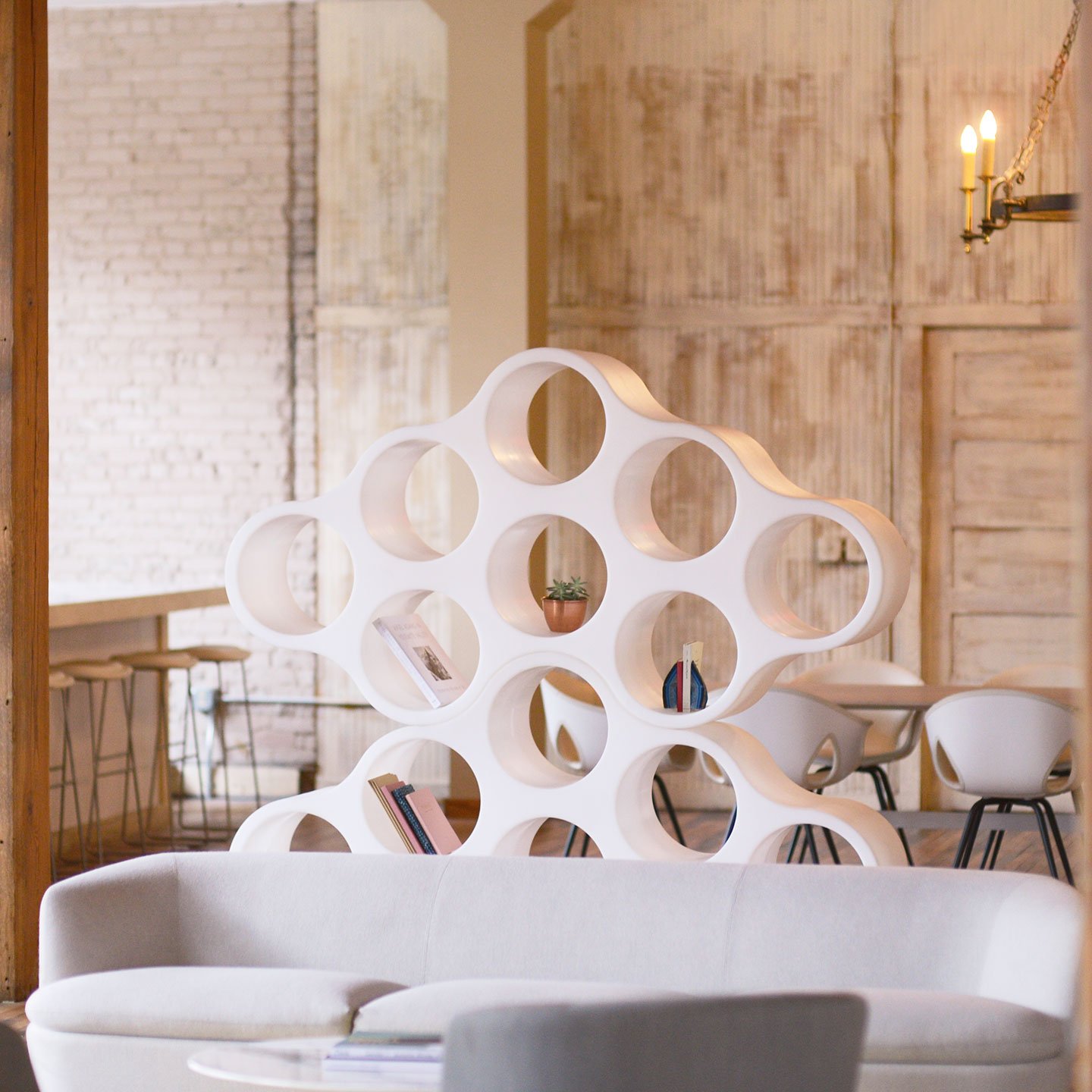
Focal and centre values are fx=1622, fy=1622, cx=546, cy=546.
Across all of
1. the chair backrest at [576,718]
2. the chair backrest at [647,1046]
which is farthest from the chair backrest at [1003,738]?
the chair backrest at [647,1046]

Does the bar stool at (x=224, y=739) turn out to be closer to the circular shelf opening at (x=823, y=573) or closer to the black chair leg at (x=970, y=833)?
the circular shelf opening at (x=823, y=573)

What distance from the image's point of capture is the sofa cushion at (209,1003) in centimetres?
321

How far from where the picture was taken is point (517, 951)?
3635 mm

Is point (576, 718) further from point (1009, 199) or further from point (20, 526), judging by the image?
point (1009, 199)

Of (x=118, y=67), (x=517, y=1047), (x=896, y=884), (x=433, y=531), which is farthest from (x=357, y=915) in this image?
(x=118, y=67)

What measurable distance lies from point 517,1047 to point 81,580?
24.6 feet

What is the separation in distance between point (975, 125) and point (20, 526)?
550 centimetres

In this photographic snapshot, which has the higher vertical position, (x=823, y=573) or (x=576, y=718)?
(x=823, y=573)

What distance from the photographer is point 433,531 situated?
8.91m

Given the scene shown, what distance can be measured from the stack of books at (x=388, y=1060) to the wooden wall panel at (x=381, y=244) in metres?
6.13

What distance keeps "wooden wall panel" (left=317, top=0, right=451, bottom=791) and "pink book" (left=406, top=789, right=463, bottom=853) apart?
4541 mm

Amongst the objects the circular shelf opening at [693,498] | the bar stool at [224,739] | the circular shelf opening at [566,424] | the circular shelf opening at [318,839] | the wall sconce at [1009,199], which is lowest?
the circular shelf opening at [318,839]

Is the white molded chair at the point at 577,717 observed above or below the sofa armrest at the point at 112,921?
above

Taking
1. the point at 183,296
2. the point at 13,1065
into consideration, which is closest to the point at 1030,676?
the point at 13,1065
